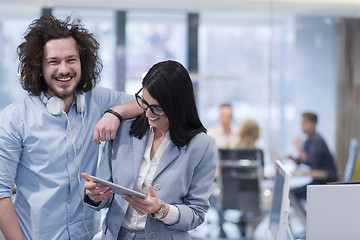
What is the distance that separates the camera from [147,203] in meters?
1.73

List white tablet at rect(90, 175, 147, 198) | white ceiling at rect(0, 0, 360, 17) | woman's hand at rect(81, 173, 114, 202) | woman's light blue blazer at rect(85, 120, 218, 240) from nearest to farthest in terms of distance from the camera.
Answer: white tablet at rect(90, 175, 147, 198)
woman's hand at rect(81, 173, 114, 202)
woman's light blue blazer at rect(85, 120, 218, 240)
white ceiling at rect(0, 0, 360, 17)

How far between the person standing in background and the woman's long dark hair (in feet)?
10.9

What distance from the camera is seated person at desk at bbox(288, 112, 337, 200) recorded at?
5434 mm

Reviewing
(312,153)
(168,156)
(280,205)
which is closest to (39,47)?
(168,156)

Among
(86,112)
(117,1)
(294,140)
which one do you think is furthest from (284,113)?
(86,112)

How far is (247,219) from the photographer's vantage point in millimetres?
5203

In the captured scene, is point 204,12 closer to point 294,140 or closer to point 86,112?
point 294,140

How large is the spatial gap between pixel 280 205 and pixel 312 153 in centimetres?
346

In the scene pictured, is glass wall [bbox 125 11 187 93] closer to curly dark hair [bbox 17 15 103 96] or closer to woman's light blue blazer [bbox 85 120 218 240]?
curly dark hair [bbox 17 15 103 96]

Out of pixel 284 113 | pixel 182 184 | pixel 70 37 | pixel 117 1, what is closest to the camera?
pixel 182 184

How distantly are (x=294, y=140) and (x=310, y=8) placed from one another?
1.52 metres

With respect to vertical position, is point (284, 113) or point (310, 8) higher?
point (310, 8)

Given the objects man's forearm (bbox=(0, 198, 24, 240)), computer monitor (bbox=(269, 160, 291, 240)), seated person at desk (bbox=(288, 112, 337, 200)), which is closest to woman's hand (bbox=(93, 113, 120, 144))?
man's forearm (bbox=(0, 198, 24, 240))

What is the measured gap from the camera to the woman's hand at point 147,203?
5.68ft
